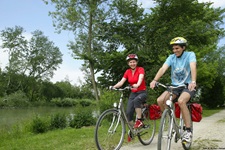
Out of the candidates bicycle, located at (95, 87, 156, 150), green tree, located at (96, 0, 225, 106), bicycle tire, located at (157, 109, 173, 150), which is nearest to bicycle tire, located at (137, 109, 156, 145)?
bicycle, located at (95, 87, 156, 150)

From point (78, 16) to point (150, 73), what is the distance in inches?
448

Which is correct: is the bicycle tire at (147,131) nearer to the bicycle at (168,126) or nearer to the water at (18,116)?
the bicycle at (168,126)

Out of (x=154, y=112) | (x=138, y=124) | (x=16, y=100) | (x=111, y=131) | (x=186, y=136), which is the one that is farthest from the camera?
(x=16, y=100)

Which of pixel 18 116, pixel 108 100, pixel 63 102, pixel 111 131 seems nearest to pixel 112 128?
pixel 111 131

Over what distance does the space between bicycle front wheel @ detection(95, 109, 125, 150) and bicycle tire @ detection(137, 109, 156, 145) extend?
90 cm

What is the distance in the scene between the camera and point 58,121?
14500mm

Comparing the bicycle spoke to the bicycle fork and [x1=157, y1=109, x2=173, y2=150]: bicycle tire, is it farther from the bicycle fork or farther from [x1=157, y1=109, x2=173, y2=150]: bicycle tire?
the bicycle fork

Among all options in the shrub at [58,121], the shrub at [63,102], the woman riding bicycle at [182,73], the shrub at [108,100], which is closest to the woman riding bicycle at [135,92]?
the woman riding bicycle at [182,73]

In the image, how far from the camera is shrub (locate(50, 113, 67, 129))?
1438 cm

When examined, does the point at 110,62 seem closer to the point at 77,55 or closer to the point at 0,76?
the point at 77,55

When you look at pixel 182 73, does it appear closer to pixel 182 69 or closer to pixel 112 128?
pixel 182 69

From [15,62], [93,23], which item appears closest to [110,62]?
[93,23]

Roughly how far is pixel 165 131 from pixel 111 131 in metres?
1.18

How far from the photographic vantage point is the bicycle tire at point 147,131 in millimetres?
6633
